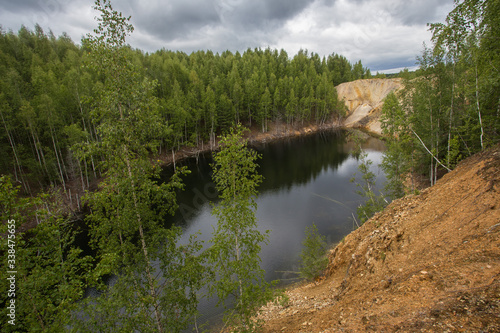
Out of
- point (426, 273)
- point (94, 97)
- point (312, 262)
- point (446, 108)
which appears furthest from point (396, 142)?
point (94, 97)

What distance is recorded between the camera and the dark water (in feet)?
68.0

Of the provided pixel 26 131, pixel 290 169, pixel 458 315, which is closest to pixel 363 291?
pixel 458 315

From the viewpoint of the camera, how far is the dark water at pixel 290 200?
2072 cm

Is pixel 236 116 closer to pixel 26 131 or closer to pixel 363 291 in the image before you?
pixel 26 131

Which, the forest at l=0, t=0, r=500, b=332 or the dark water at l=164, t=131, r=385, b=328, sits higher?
the forest at l=0, t=0, r=500, b=332

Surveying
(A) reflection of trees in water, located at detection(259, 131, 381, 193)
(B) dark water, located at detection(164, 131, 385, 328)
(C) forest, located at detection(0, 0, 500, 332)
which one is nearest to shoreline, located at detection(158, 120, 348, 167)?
(B) dark water, located at detection(164, 131, 385, 328)

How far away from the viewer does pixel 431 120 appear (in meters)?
18.8

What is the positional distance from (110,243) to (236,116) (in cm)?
6146

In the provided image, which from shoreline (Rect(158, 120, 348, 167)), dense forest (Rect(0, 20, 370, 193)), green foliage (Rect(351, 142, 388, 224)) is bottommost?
green foliage (Rect(351, 142, 388, 224))

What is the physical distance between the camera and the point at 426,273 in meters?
6.90

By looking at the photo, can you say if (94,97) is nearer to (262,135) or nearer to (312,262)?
(312,262)

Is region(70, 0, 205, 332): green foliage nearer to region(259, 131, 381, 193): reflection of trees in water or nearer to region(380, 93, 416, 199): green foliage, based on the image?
region(380, 93, 416, 199): green foliage

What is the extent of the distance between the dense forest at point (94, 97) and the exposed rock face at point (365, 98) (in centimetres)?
695

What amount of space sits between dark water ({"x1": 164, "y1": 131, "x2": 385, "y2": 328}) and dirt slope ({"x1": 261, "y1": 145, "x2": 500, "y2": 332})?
7.59m
